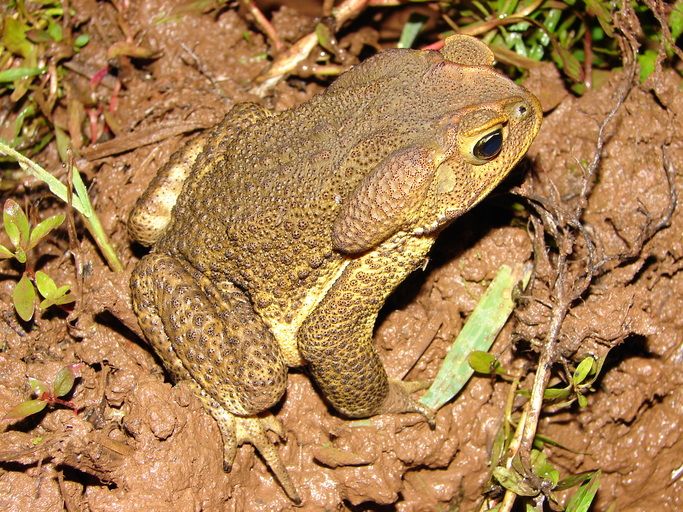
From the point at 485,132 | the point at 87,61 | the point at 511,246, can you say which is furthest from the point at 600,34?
the point at 87,61

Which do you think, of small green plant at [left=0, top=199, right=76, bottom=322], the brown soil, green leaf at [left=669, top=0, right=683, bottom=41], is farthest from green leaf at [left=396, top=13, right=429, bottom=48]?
small green plant at [left=0, top=199, right=76, bottom=322]

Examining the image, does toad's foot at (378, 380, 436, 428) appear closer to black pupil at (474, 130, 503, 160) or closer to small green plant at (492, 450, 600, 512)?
small green plant at (492, 450, 600, 512)

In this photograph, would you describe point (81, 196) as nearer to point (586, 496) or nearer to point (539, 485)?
point (539, 485)

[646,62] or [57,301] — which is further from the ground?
[57,301]


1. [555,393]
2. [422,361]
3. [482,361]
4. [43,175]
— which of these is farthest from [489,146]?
[43,175]

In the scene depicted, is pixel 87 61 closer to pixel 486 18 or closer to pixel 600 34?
pixel 486 18
